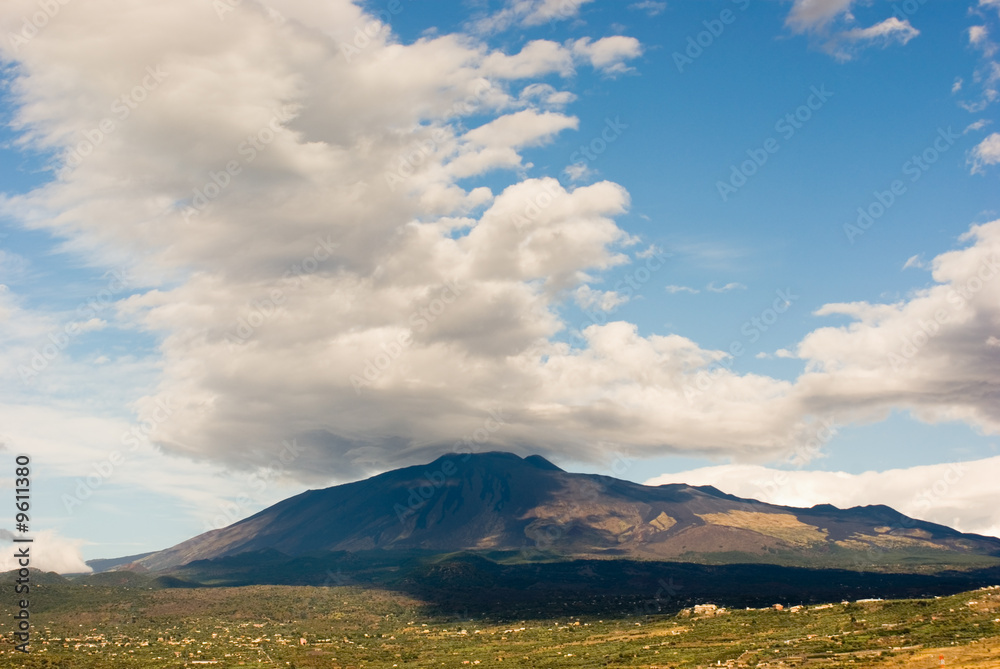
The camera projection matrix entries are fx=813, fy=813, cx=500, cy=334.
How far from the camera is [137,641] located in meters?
186

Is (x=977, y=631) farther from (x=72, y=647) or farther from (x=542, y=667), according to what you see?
(x=72, y=647)

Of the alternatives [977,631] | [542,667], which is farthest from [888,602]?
[542,667]

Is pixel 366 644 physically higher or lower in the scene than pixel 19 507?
lower

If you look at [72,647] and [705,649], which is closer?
[705,649]

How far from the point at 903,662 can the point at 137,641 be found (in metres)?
161

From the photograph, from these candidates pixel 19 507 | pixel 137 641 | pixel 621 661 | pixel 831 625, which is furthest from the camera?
pixel 137 641

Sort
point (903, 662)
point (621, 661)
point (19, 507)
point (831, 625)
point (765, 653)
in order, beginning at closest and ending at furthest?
point (903, 662)
point (19, 507)
point (765, 653)
point (621, 661)
point (831, 625)

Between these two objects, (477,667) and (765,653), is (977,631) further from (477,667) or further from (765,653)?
(477,667)

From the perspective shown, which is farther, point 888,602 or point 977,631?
point 888,602

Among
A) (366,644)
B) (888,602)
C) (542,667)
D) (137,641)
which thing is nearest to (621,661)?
(542,667)

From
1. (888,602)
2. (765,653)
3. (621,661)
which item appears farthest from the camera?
(888,602)

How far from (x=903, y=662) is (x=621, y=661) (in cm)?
4541

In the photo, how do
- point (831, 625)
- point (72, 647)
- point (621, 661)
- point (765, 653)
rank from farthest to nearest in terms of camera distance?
point (72, 647) < point (831, 625) < point (621, 661) < point (765, 653)

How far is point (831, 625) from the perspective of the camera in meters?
146
